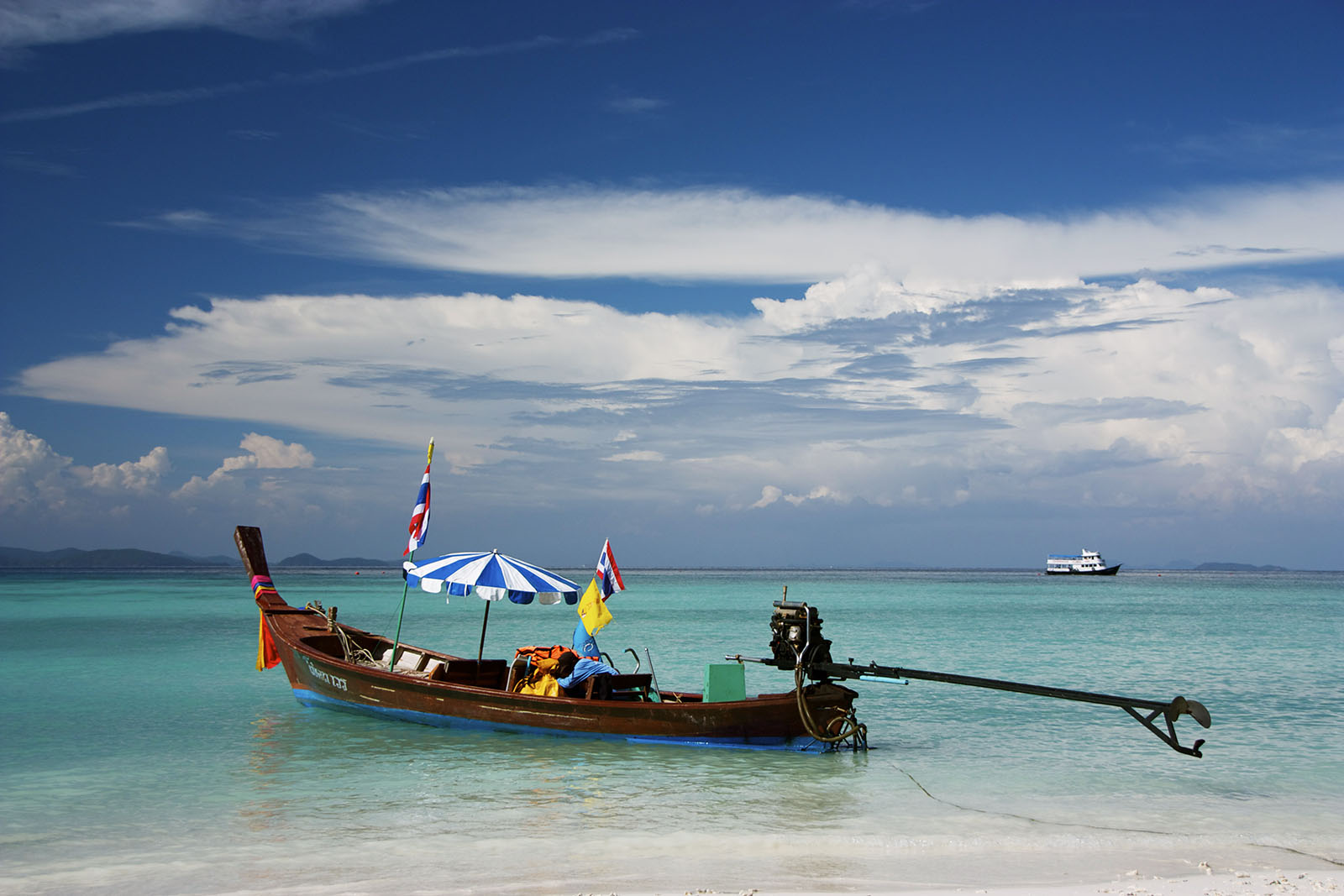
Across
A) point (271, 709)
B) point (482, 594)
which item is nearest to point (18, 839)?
point (482, 594)

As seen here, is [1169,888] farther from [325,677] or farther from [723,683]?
[325,677]

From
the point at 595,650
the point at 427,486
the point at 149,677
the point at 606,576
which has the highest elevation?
the point at 427,486

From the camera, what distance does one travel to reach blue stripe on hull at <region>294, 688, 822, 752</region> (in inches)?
550

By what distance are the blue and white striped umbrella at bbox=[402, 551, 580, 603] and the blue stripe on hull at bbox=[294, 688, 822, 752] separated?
1904mm

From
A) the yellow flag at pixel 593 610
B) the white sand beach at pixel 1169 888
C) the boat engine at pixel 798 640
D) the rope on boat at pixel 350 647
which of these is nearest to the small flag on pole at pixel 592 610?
the yellow flag at pixel 593 610

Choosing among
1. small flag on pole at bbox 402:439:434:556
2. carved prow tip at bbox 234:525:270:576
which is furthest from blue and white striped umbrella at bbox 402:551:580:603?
carved prow tip at bbox 234:525:270:576

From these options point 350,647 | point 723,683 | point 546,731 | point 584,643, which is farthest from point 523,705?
point 350,647

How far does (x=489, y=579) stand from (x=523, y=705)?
78.7 inches

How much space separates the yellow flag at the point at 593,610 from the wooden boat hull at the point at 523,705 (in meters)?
1.09

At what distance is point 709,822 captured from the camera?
1066 centimetres

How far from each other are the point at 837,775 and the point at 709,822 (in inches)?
116

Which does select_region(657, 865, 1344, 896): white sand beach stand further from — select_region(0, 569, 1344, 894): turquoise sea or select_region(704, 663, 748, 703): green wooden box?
select_region(704, 663, 748, 703): green wooden box

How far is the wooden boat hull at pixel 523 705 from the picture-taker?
45.4 feet

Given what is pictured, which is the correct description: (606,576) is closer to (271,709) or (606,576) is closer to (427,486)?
(427,486)
